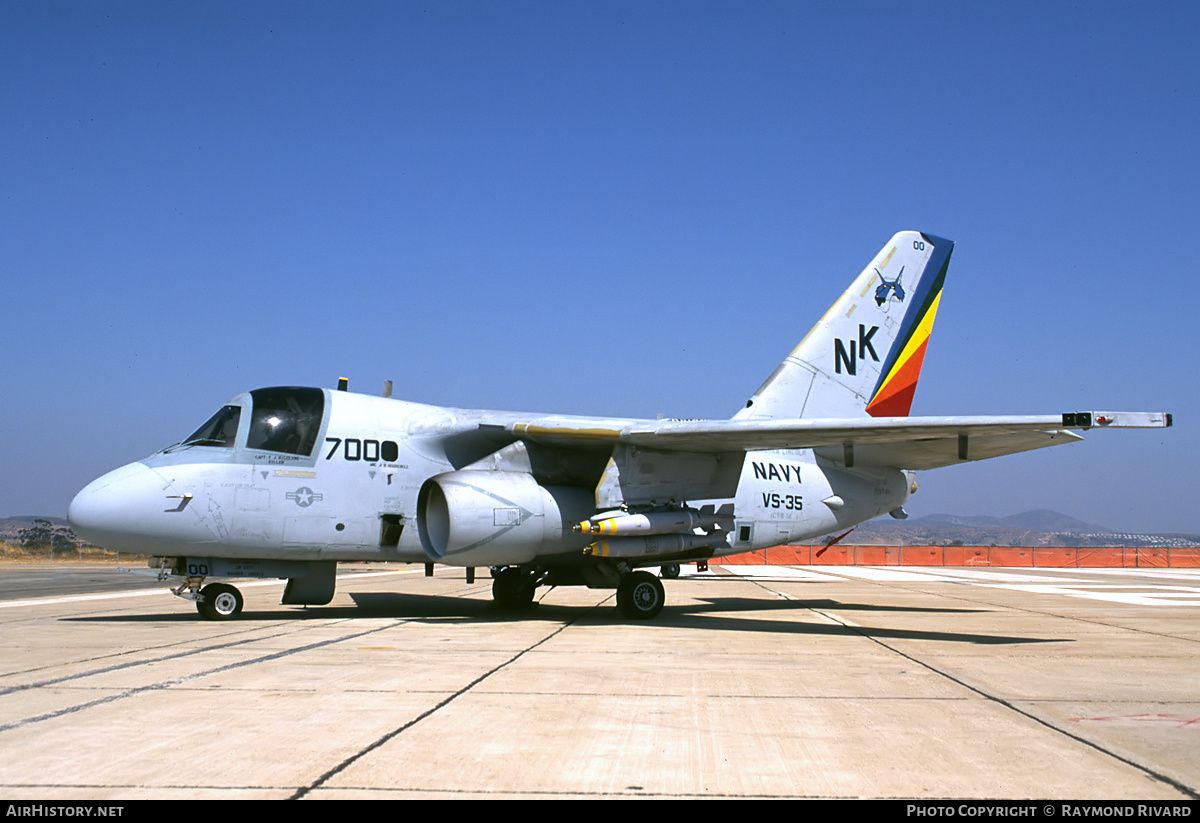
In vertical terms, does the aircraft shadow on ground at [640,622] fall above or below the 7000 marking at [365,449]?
below

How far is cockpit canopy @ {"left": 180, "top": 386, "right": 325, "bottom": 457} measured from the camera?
12.1m

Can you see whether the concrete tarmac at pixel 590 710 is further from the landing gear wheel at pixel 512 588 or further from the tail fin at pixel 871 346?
the tail fin at pixel 871 346

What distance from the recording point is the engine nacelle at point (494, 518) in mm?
12094

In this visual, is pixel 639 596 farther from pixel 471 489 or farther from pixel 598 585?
pixel 471 489

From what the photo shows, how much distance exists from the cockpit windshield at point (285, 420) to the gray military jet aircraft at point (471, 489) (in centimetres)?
2

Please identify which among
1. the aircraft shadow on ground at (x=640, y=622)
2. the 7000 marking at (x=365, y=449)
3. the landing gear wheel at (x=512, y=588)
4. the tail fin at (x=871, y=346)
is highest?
the tail fin at (x=871, y=346)

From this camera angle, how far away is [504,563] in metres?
12.8

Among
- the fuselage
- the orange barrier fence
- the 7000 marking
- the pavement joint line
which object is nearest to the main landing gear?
the fuselage

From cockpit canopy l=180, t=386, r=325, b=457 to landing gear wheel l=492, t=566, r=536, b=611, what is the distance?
4135 mm

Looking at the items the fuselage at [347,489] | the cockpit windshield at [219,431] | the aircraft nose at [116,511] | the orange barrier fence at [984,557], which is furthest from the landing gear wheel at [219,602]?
the orange barrier fence at [984,557]

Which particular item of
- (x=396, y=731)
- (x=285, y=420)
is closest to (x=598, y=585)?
(x=285, y=420)

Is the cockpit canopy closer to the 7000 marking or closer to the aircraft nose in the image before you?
the 7000 marking
